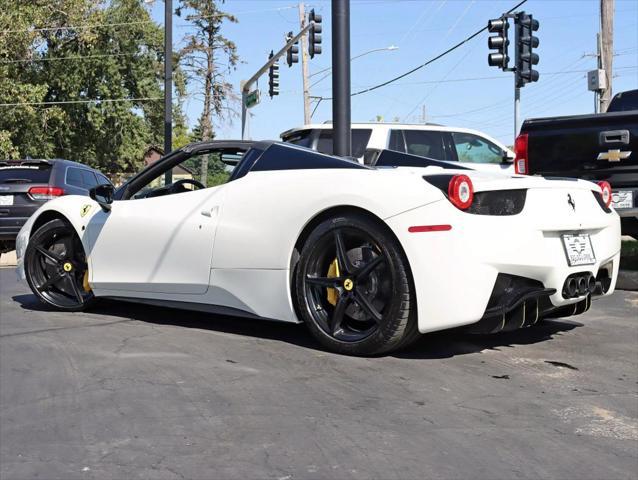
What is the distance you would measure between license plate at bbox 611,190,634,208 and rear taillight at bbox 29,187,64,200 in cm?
800

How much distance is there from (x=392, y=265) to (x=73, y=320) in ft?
9.20

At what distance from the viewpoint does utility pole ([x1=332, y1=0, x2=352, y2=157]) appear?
7828mm

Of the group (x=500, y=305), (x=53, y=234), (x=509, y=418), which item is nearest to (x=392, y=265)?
(x=500, y=305)

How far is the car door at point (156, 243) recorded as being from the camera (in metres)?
4.89

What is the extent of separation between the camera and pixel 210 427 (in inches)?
121

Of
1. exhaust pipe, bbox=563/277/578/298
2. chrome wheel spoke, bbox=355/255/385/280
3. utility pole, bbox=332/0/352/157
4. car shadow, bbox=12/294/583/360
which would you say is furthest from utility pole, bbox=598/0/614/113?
chrome wheel spoke, bbox=355/255/385/280

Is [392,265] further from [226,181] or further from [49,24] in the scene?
[49,24]

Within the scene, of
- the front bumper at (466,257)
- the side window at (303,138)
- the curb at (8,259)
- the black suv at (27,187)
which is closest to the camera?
the front bumper at (466,257)

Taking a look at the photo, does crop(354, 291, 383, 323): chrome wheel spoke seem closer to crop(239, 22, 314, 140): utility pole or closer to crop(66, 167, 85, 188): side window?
crop(66, 167, 85, 188): side window

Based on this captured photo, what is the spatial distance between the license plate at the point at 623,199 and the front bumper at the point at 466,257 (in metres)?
3.37

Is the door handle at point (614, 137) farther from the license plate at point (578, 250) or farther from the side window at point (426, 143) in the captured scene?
the side window at point (426, 143)

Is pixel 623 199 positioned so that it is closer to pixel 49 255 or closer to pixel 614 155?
pixel 614 155

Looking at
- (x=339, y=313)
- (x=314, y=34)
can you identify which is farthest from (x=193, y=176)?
(x=314, y=34)

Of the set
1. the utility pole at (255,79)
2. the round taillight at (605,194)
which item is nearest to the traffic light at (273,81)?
the utility pole at (255,79)
